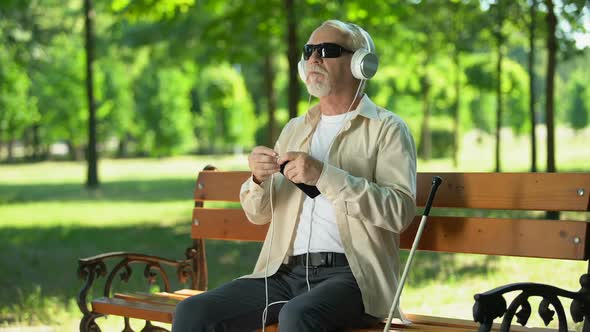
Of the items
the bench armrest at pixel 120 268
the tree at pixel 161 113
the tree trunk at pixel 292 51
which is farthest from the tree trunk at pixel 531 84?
→ the tree at pixel 161 113

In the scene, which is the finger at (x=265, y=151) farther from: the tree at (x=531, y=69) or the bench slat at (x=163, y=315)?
the tree at (x=531, y=69)

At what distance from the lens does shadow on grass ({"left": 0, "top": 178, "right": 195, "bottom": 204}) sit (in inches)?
861

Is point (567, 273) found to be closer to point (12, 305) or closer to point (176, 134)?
point (12, 305)

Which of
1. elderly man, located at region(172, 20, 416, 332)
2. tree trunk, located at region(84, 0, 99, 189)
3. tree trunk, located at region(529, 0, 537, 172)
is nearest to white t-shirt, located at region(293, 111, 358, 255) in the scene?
elderly man, located at region(172, 20, 416, 332)

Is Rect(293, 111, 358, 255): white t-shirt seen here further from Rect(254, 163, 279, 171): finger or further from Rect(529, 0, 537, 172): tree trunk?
Rect(529, 0, 537, 172): tree trunk

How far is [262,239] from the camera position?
16.2ft

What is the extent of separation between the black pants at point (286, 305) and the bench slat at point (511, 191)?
710 mm

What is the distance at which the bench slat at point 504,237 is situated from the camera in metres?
3.91

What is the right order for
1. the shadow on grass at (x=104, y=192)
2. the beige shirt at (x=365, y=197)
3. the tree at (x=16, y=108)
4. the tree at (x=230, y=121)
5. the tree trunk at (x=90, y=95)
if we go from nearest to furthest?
the beige shirt at (x=365, y=197) → the shadow on grass at (x=104, y=192) → the tree trunk at (x=90, y=95) → the tree at (x=16, y=108) → the tree at (x=230, y=121)

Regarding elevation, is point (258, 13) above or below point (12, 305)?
above

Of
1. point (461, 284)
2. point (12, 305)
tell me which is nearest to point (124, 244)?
point (12, 305)

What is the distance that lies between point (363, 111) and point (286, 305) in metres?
0.95

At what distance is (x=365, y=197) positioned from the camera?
3.66m

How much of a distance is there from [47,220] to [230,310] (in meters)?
13.2
